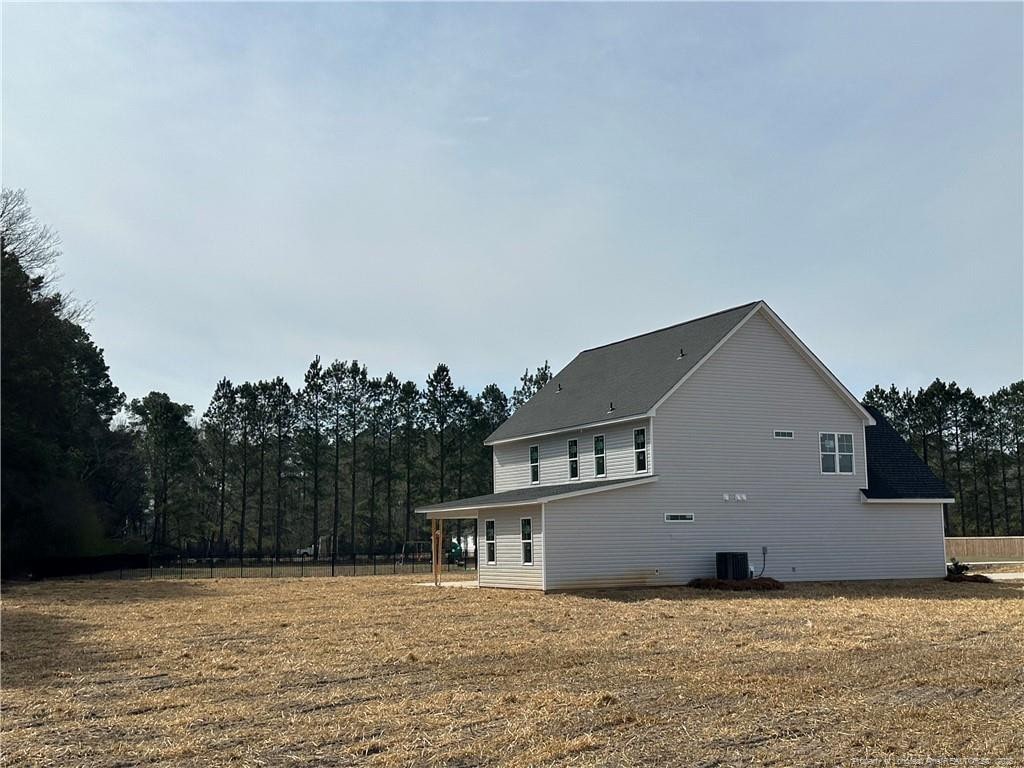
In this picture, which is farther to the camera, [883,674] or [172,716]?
[883,674]

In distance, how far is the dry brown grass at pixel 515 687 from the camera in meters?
8.59

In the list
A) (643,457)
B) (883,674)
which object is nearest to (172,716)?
(883,674)

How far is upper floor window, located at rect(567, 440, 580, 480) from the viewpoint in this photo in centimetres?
3491

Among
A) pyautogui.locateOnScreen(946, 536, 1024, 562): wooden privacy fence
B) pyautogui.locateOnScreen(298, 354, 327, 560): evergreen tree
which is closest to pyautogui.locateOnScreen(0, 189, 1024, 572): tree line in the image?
pyautogui.locateOnScreen(298, 354, 327, 560): evergreen tree

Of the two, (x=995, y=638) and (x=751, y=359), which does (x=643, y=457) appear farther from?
(x=995, y=638)

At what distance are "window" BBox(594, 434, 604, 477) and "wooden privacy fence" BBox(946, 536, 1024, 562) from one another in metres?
29.9

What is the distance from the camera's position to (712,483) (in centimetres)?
3184

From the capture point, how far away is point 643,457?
3152 cm

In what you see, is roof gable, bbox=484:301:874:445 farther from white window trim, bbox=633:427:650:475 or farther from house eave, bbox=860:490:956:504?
A: house eave, bbox=860:490:956:504

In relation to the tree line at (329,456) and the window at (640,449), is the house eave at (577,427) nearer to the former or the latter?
the window at (640,449)

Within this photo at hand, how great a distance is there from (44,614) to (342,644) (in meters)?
10.5

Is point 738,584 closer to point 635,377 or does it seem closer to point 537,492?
point 537,492

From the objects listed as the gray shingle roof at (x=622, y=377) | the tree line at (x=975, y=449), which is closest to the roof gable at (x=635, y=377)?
the gray shingle roof at (x=622, y=377)

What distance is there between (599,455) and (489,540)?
15.0 feet
